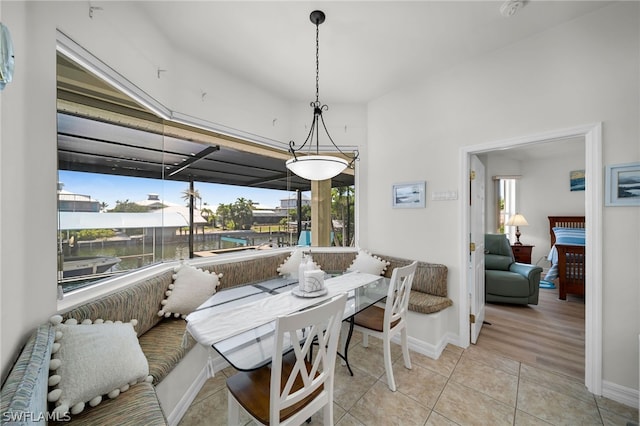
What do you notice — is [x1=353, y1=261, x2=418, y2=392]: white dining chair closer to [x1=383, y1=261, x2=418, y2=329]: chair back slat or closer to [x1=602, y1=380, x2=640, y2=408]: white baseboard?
[x1=383, y1=261, x2=418, y2=329]: chair back slat

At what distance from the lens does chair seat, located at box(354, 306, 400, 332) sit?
207 cm

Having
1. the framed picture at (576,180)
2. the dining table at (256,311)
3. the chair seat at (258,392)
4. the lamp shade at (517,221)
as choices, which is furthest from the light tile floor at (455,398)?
the framed picture at (576,180)

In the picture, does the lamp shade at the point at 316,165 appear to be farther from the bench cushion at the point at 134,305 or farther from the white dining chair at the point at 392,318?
the bench cushion at the point at 134,305

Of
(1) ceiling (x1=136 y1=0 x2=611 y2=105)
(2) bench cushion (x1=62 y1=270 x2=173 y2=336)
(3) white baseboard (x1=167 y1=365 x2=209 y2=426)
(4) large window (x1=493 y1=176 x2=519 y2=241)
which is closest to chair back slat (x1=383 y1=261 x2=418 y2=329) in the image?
(3) white baseboard (x1=167 y1=365 x2=209 y2=426)

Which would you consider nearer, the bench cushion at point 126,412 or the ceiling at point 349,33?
the bench cushion at point 126,412

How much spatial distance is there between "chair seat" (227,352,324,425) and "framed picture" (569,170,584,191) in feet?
20.5

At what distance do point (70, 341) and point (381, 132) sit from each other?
3411 mm

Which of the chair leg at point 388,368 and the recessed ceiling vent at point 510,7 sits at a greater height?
the recessed ceiling vent at point 510,7

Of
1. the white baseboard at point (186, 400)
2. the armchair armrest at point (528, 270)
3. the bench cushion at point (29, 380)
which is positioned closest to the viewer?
the bench cushion at point (29, 380)

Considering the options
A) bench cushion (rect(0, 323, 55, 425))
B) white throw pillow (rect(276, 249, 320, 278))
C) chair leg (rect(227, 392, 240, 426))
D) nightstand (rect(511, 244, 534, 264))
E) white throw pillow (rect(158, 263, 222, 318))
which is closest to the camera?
bench cushion (rect(0, 323, 55, 425))

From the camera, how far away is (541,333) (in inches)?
108

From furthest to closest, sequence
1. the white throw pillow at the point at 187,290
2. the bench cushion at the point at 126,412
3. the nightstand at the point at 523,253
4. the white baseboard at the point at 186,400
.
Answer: the nightstand at the point at 523,253
the white throw pillow at the point at 187,290
the white baseboard at the point at 186,400
the bench cushion at the point at 126,412

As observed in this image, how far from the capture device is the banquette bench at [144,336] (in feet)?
2.68

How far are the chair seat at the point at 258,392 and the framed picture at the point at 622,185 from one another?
2.52 metres
